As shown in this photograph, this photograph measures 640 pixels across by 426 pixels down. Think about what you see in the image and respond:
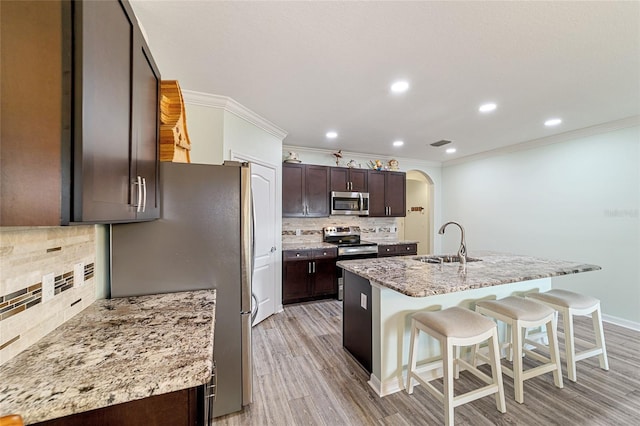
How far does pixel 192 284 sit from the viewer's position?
62.3 inches

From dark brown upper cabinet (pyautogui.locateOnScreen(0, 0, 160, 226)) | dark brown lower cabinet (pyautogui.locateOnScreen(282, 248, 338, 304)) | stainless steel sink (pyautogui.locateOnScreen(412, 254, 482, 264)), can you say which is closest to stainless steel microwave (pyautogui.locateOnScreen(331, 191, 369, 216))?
dark brown lower cabinet (pyautogui.locateOnScreen(282, 248, 338, 304))

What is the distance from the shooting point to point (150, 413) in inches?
32.6

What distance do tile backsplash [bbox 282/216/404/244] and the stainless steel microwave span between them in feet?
1.07

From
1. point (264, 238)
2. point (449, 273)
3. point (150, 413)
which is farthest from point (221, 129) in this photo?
point (449, 273)

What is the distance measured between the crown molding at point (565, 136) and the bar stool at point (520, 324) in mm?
2837

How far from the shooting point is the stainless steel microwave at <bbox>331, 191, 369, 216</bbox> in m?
4.42

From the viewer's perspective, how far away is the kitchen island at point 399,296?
1.83 metres

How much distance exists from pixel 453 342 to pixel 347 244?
9.12 feet

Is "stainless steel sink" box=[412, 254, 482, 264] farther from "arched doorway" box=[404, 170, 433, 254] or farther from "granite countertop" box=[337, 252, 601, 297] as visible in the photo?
"arched doorway" box=[404, 170, 433, 254]

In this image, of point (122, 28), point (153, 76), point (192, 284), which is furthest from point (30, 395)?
point (153, 76)

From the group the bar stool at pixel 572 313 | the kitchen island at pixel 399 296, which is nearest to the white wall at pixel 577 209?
the bar stool at pixel 572 313

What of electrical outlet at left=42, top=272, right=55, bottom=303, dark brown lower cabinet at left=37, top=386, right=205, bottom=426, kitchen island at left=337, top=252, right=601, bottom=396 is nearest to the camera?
dark brown lower cabinet at left=37, top=386, right=205, bottom=426

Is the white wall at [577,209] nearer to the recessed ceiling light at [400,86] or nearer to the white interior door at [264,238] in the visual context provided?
the recessed ceiling light at [400,86]

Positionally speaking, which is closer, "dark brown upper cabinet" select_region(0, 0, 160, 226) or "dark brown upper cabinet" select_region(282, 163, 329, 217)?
"dark brown upper cabinet" select_region(0, 0, 160, 226)
